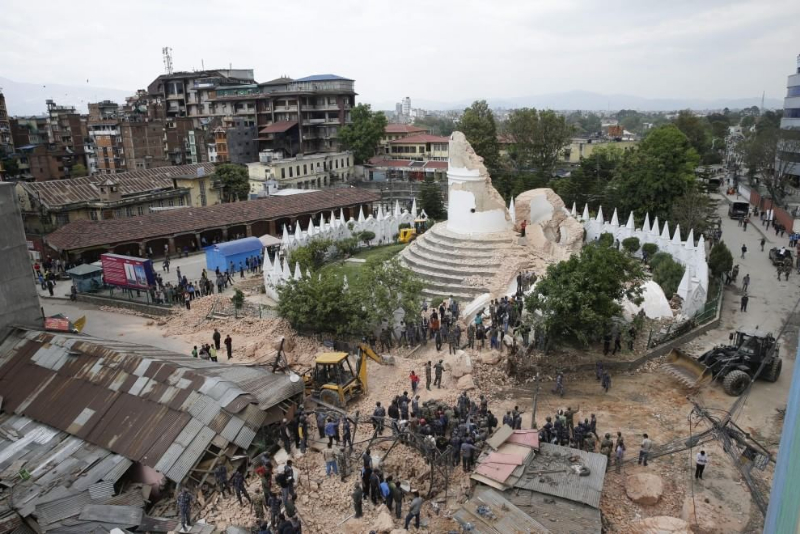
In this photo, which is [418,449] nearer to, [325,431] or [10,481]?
[325,431]

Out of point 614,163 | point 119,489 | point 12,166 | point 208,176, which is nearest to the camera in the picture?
point 119,489

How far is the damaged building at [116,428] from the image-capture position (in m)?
12.0

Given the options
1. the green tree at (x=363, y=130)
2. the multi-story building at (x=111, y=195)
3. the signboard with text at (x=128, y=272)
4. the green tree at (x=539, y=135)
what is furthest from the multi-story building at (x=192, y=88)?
the signboard with text at (x=128, y=272)

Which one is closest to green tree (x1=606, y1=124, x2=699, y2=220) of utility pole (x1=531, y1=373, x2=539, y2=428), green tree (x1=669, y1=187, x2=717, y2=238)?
green tree (x1=669, y1=187, x2=717, y2=238)

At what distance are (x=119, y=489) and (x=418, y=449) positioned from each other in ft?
22.5

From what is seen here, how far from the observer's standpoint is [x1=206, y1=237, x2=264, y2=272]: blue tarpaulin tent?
3122 centimetres

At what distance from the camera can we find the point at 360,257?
33.7 meters

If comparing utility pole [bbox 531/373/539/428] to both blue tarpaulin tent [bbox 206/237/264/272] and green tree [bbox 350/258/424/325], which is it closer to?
green tree [bbox 350/258/424/325]

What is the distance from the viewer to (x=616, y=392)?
17734mm

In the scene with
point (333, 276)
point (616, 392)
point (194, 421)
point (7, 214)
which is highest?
point (7, 214)

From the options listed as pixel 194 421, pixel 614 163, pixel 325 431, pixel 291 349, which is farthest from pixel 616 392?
pixel 614 163

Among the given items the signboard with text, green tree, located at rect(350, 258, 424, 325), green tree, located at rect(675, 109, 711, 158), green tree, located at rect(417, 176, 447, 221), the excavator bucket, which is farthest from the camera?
green tree, located at rect(675, 109, 711, 158)

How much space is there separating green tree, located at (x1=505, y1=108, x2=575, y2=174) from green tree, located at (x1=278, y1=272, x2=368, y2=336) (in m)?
36.1

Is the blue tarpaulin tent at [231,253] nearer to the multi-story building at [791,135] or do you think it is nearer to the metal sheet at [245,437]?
the metal sheet at [245,437]
